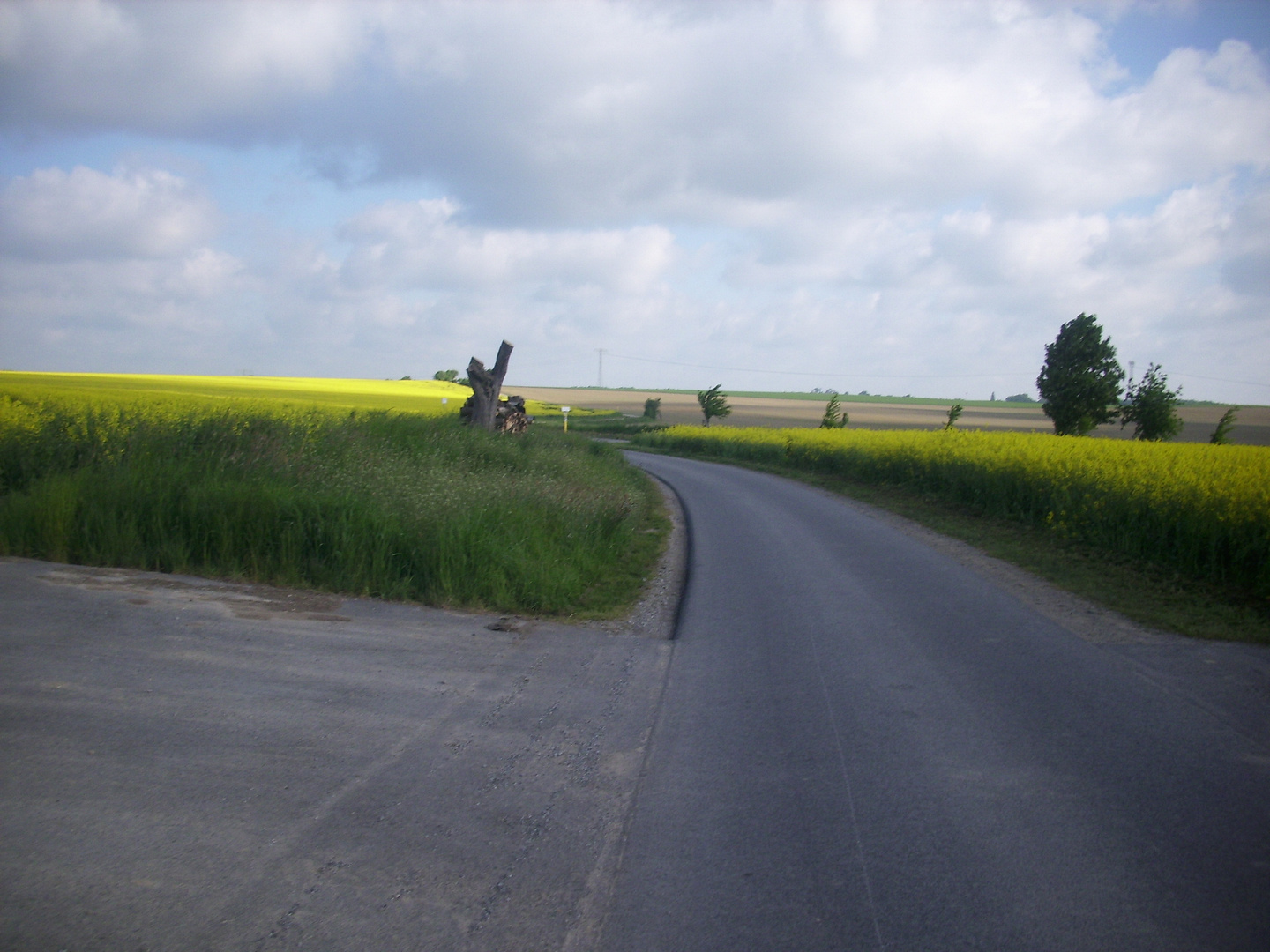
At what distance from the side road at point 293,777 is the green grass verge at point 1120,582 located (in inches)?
222

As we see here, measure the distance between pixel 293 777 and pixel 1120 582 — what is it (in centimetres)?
1002

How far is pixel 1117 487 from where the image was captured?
12883 mm

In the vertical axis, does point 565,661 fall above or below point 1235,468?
below

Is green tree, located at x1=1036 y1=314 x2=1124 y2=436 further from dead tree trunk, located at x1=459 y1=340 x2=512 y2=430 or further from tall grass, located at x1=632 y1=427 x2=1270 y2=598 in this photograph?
dead tree trunk, located at x1=459 y1=340 x2=512 y2=430

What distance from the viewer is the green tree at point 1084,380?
119 feet

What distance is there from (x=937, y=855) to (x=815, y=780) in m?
0.86

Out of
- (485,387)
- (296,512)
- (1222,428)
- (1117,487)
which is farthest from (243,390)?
(1222,428)

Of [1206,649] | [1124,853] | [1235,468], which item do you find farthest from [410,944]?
[1235,468]

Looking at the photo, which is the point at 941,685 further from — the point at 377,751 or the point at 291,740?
the point at 291,740

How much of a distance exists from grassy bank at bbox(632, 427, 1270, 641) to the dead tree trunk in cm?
1055

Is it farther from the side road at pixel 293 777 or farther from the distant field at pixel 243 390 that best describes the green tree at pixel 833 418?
the side road at pixel 293 777

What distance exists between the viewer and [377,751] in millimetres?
4480

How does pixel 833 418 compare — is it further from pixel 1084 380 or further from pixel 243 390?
pixel 243 390

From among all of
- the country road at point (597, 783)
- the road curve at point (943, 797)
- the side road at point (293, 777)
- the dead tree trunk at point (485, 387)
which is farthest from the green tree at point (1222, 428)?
the side road at point (293, 777)
